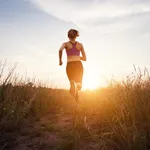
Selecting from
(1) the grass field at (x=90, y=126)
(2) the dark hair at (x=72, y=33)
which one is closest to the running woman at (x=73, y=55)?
(2) the dark hair at (x=72, y=33)

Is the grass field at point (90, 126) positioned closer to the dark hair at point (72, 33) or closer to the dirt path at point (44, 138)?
the dirt path at point (44, 138)

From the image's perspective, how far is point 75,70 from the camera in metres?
6.31

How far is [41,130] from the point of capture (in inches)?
191

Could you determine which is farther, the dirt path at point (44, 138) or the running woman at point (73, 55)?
the running woman at point (73, 55)

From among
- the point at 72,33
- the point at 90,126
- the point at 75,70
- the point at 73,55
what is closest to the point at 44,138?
the point at 90,126

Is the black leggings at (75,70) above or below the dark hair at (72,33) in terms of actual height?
below

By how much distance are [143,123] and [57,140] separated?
4.76ft

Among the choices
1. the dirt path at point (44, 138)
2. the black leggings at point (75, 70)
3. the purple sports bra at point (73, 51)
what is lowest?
the dirt path at point (44, 138)

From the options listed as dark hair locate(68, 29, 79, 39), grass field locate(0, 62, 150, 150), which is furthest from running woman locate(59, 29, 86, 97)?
grass field locate(0, 62, 150, 150)

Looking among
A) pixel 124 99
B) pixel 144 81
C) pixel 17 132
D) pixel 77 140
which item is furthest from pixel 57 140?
pixel 144 81

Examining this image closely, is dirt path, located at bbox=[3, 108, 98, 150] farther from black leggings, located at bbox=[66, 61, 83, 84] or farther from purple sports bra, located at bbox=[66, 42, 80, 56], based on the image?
purple sports bra, located at bbox=[66, 42, 80, 56]

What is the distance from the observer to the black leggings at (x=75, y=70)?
6.29m

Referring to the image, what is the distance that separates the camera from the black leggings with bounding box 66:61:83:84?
629 centimetres

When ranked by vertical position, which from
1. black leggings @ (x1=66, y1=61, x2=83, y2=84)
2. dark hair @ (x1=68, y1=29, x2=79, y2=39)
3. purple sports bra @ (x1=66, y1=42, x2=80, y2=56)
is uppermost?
dark hair @ (x1=68, y1=29, x2=79, y2=39)
